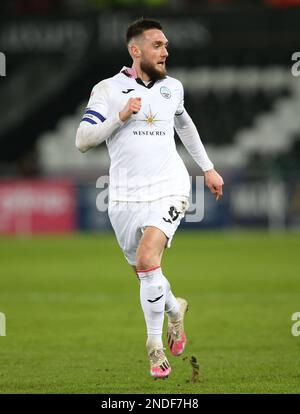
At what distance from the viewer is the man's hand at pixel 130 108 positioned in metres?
7.14

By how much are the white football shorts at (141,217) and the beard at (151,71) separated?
2.76 ft

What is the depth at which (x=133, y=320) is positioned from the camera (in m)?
11.2

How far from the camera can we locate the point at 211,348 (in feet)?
29.6

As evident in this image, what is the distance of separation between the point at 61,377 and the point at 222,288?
271 inches

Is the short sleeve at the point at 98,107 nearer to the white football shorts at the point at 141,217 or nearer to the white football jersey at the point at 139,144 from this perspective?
the white football jersey at the point at 139,144

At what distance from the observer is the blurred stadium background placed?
8.80 metres

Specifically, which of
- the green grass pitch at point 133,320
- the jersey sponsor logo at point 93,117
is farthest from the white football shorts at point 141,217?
the green grass pitch at point 133,320

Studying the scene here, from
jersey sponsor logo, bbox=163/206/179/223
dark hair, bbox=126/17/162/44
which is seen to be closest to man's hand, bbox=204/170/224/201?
jersey sponsor logo, bbox=163/206/179/223

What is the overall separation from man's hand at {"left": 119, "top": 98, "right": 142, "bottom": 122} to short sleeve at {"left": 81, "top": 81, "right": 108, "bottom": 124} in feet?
0.66

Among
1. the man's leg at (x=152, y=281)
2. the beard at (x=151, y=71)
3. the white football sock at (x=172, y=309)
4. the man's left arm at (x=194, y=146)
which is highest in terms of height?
the beard at (x=151, y=71)

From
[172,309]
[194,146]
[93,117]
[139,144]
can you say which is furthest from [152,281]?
[194,146]
